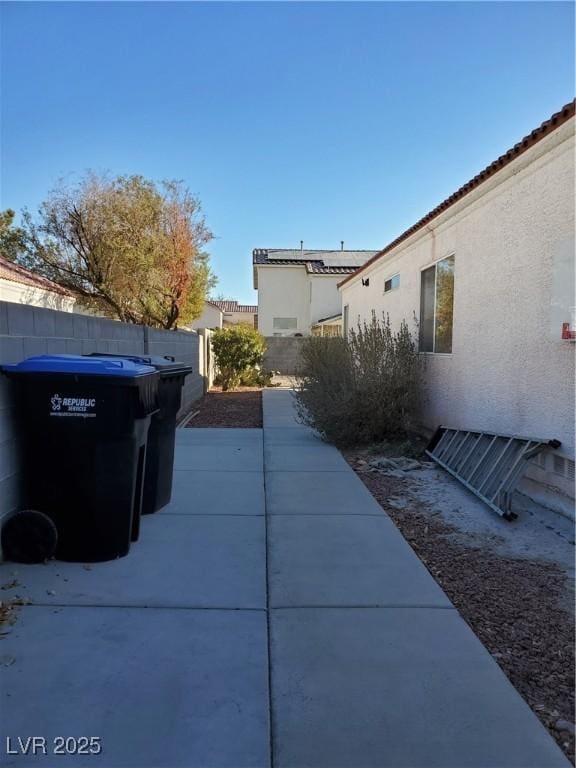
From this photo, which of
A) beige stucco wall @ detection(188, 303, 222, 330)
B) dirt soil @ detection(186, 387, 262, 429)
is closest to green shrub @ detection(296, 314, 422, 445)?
dirt soil @ detection(186, 387, 262, 429)

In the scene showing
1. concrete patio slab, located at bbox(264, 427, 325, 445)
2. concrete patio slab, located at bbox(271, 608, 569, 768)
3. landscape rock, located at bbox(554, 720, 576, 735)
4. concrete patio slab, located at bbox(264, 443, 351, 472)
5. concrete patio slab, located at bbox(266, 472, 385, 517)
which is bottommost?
landscape rock, located at bbox(554, 720, 576, 735)

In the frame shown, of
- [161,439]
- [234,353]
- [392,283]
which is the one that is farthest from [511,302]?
[234,353]

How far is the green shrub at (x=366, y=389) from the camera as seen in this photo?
27.3 feet

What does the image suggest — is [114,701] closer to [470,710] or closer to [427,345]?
[470,710]

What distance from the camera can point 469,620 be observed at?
11.2 feet

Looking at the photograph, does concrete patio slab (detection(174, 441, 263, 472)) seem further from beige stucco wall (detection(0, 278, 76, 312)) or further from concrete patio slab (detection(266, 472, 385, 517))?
beige stucco wall (detection(0, 278, 76, 312))

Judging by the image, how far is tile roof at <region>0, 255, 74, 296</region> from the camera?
1494 centimetres

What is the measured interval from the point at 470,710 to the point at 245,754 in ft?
3.35

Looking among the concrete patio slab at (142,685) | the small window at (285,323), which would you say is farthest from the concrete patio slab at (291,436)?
the small window at (285,323)

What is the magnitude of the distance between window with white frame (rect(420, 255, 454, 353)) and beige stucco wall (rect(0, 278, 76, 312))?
33.8ft

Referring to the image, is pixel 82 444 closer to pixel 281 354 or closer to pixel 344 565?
pixel 344 565

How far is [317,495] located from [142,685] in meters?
3.42

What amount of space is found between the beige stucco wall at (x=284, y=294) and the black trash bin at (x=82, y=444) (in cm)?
2578

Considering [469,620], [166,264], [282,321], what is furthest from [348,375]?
[282,321]
